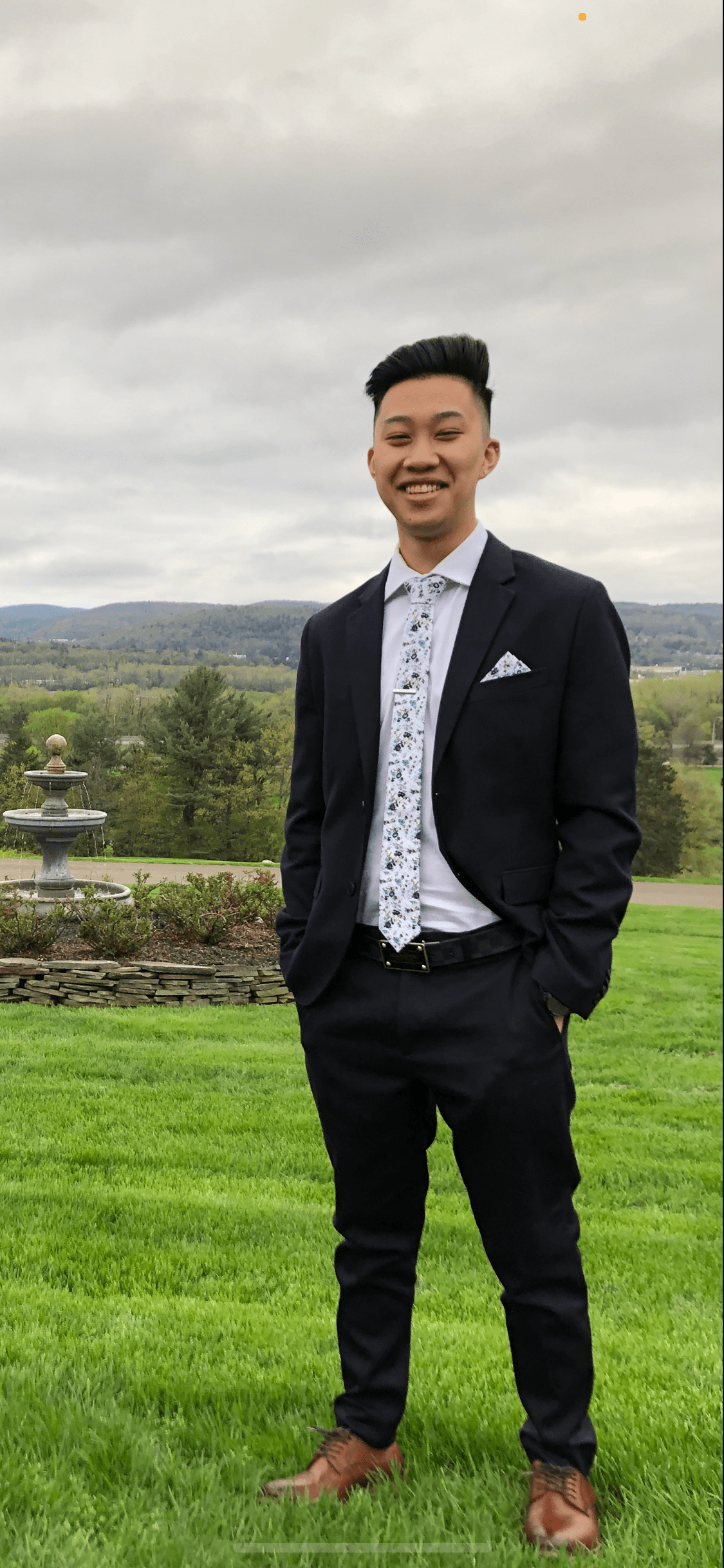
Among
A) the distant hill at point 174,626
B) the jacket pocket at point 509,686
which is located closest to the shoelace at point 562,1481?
the jacket pocket at point 509,686

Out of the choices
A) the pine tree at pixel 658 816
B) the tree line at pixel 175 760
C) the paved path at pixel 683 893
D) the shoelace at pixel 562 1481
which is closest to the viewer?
the shoelace at pixel 562 1481

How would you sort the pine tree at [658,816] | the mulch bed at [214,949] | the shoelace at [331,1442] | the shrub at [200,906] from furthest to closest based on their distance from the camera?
the pine tree at [658,816] → the mulch bed at [214,949] → the shrub at [200,906] → the shoelace at [331,1442]

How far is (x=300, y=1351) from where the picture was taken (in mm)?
1947

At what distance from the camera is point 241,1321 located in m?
2.01

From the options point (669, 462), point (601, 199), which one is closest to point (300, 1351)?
point (669, 462)

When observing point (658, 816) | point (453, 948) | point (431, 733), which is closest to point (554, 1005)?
point (453, 948)

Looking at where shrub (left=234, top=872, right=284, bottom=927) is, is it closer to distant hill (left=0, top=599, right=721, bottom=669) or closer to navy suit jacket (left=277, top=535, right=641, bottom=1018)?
distant hill (left=0, top=599, right=721, bottom=669)

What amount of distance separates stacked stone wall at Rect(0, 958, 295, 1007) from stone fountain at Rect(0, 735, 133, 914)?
170 millimetres

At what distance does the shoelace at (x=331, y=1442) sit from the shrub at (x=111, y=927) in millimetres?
1506

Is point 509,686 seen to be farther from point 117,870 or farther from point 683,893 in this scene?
point 683,893

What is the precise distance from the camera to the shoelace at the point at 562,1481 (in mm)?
1500

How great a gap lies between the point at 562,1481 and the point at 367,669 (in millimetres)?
1242

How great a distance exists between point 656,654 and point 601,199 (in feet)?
4.57

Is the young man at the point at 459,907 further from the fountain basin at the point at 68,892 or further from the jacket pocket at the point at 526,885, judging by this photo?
the fountain basin at the point at 68,892
